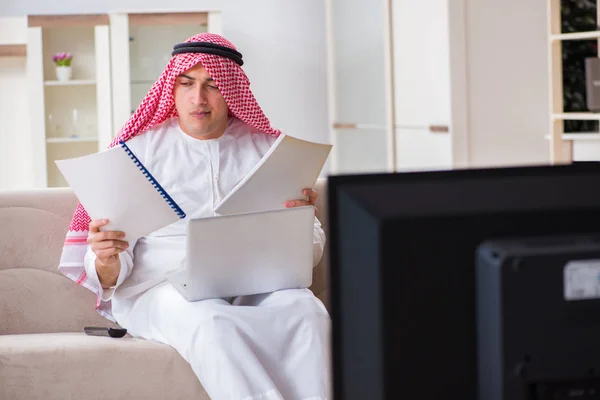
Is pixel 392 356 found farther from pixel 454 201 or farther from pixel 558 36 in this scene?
pixel 558 36

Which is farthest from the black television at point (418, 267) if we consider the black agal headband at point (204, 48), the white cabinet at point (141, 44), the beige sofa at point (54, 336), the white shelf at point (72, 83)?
the white shelf at point (72, 83)

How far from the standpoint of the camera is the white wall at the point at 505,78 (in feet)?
14.2

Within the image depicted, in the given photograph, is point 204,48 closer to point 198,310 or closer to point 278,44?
point 198,310

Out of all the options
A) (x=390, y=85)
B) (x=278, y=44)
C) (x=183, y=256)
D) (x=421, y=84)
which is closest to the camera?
(x=183, y=256)

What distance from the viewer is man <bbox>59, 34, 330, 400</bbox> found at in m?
2.52

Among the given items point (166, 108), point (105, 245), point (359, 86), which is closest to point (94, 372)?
point (105, 245)

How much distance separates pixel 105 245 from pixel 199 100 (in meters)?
0.61

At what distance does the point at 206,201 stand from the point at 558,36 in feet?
5.32

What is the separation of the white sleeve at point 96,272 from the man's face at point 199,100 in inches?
17.2

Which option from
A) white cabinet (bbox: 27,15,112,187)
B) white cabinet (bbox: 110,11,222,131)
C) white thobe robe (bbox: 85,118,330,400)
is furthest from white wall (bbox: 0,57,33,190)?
white thobe robe (bbox: 85,118,330,400)

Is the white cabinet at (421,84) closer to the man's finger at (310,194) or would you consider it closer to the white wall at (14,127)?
the man's finger at (310,194)

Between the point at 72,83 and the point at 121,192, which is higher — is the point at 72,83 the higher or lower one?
the higher one

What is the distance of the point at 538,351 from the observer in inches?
30.9

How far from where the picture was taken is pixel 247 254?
257 centimetres
